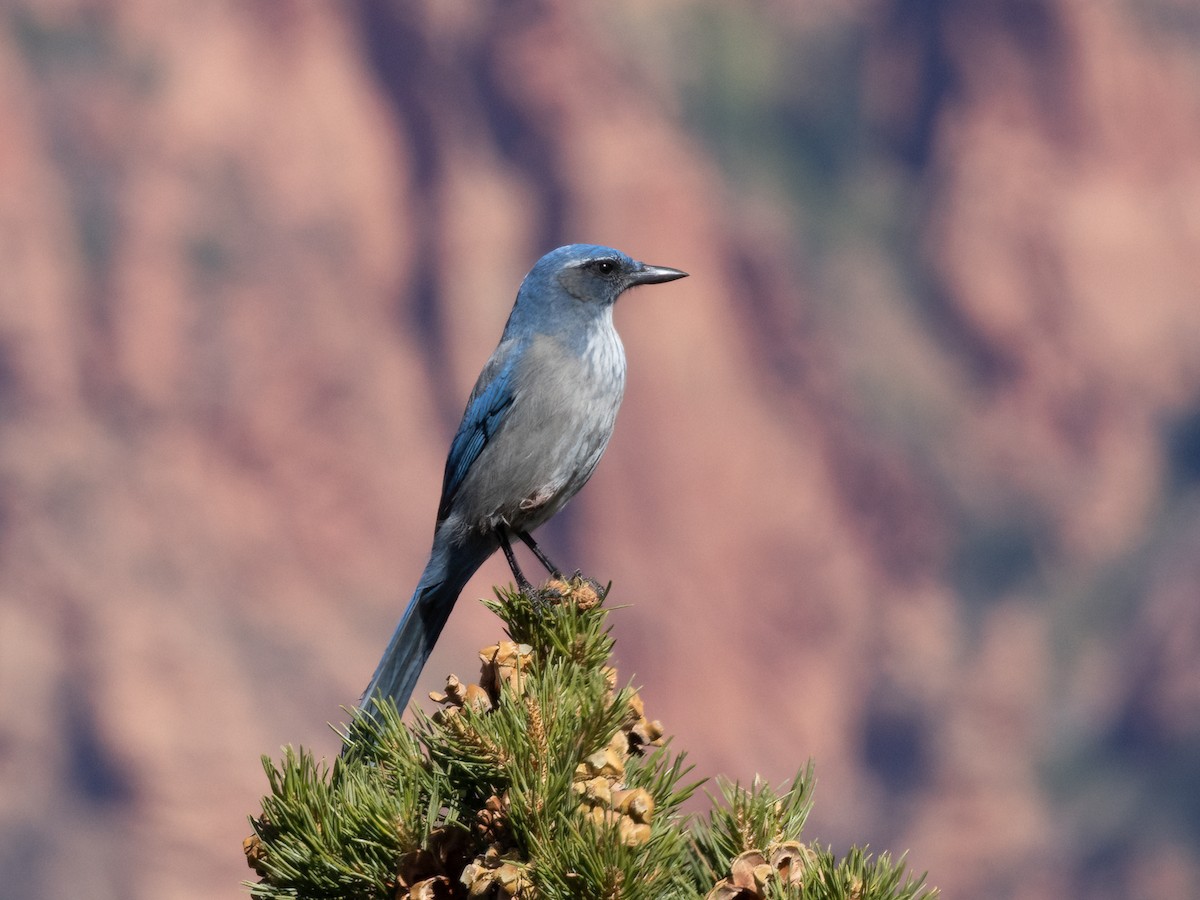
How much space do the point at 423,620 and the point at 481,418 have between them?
2.98 ft

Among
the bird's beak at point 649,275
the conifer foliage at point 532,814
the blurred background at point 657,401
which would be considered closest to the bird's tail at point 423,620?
the conifer foliage at point 532,814

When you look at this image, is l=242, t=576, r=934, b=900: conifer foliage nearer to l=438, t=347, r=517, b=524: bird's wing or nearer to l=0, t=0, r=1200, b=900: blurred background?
l=438, t=347, r=517, b=524: bird's wing

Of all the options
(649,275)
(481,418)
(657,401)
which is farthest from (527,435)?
(657,401)

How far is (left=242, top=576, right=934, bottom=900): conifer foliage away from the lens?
2.57m

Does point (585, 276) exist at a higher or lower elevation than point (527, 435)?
higher

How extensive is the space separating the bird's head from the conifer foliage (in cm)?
258

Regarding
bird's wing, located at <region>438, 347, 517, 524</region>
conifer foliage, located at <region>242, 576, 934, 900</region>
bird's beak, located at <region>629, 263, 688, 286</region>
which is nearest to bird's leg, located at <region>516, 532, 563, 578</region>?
bird's wing, located at <region>438, 347, 517, 524</region>

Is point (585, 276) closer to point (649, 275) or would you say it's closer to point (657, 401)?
point (649, 275)

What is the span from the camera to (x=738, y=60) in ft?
243

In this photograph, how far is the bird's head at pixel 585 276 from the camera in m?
5.47

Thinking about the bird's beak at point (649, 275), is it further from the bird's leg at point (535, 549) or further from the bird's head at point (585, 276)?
the bird's leg at point (535, 549)

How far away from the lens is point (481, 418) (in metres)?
5.27

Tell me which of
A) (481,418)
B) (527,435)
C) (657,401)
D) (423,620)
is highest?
(657,401)

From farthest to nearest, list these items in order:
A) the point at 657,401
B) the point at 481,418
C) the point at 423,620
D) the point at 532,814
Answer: the point at 657,401 → the point at 481,418 → the point at 423,620 → the point at 532,814
